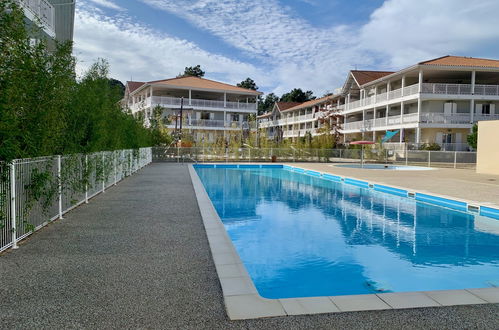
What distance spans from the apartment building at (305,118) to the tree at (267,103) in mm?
18726

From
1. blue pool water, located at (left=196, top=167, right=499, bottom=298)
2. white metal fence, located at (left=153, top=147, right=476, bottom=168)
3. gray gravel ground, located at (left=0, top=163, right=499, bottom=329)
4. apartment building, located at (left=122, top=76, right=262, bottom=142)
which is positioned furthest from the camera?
apartment building, located at (left=122, top=76, right=262, bottom=142)

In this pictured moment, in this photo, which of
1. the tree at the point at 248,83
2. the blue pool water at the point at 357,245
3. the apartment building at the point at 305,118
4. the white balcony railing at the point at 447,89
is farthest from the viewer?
the tree at the point at 248,83

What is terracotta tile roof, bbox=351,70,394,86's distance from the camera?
134ft

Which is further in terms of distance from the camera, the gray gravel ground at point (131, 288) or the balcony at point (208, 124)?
the balcony at point (208, 124)

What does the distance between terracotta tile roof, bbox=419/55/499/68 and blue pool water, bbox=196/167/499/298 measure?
77.1 feet

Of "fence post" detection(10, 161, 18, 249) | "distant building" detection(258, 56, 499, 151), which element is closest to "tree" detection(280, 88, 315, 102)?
"distant building" detection(258, 56, 499, 151)

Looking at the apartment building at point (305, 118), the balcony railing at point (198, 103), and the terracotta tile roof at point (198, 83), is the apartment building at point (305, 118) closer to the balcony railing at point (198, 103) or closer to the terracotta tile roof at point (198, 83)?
the balcony railing at point (198, 103)

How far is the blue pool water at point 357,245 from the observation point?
18.3 feet

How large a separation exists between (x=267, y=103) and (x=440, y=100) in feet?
211


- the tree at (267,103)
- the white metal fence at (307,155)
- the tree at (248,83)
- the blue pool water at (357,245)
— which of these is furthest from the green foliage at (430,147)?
the tree at (267,103)

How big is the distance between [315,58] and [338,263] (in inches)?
1042

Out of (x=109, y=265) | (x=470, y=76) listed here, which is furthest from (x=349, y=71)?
(x=109, y=265)

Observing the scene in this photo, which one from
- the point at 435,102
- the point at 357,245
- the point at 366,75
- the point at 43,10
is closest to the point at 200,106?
the point at 366,75

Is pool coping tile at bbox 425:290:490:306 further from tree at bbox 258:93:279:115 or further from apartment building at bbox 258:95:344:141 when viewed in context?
tree at bbox 258:93:279:115
